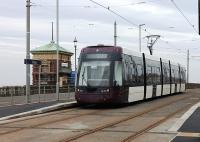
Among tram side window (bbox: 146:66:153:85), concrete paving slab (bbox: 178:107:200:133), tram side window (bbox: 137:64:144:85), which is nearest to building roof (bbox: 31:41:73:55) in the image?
tram side window (bbox: 146:66:153:85)

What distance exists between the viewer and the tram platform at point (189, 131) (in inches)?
587

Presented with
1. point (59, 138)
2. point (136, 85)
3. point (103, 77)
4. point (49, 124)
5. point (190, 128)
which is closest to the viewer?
point (59, 138)

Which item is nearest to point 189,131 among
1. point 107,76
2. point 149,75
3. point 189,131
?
point 189,131

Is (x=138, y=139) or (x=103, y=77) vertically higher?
(x=103, y=77)

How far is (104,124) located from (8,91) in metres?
29.7

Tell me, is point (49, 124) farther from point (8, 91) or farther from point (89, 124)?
point (8, 91)

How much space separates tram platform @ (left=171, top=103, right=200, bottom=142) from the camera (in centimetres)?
1492

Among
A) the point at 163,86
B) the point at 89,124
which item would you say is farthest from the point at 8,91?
the point at 89,124

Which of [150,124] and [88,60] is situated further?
[88,60]

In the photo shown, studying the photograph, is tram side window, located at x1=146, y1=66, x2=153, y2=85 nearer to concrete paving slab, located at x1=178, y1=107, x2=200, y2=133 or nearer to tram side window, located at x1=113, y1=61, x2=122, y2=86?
tram side window, located at x1=113, y1=61, x2=122, y2=86

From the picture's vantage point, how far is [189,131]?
55.5 feet

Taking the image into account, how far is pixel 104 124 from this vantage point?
771 inches

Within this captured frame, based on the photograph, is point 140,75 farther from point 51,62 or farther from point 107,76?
point 51,62

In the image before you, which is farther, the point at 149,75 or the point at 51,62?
the point at 51,62
